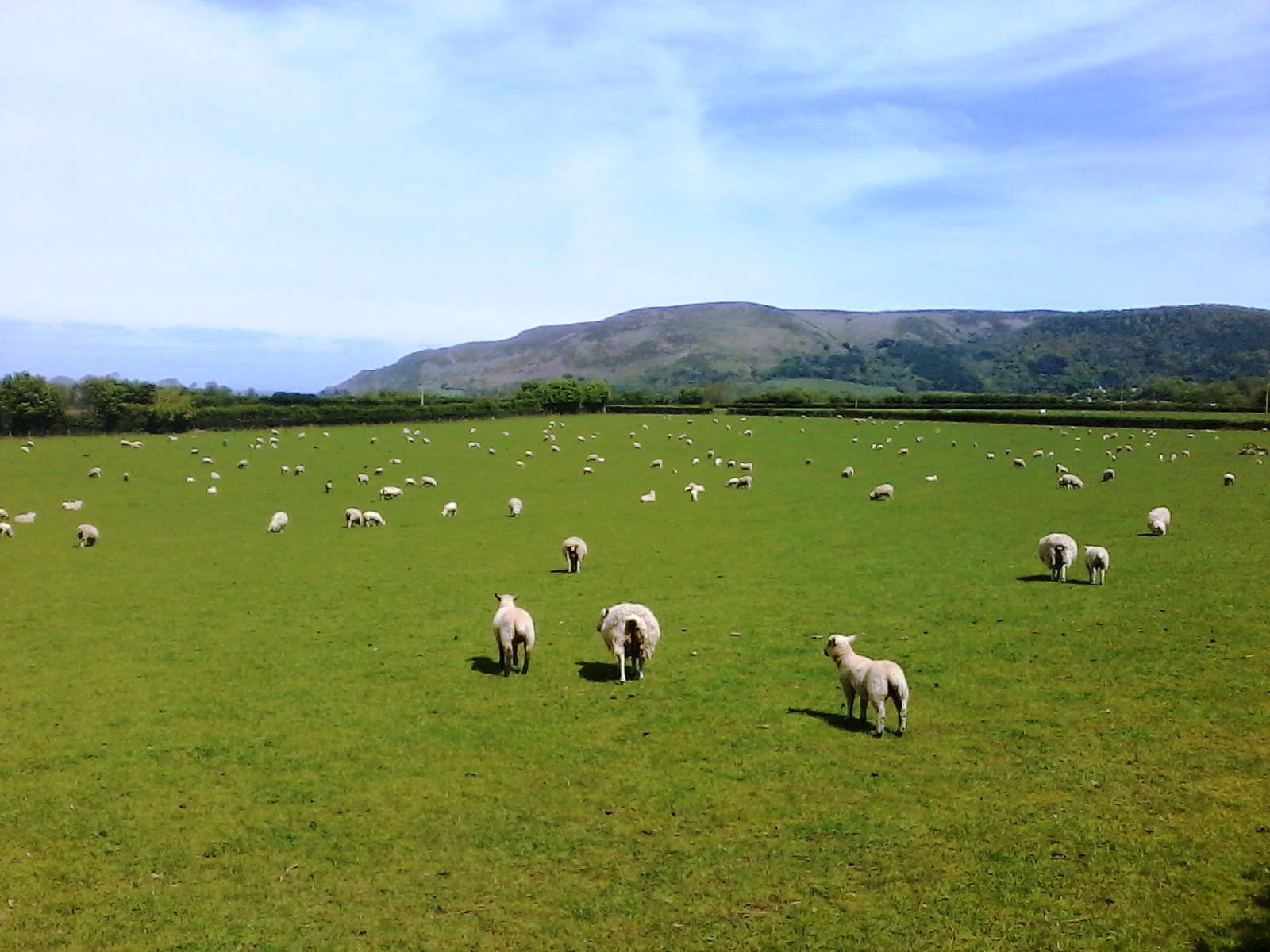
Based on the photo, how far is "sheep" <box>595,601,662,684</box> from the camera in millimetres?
16344

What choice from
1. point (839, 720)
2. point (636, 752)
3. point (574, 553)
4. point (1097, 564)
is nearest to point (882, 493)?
point (1097, 564)

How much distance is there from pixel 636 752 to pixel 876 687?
12.5 feet

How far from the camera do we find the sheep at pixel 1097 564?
23.9 m

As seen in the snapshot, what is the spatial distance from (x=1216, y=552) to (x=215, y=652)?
28.7 meters

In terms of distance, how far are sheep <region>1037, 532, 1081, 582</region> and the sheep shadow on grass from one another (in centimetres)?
1299

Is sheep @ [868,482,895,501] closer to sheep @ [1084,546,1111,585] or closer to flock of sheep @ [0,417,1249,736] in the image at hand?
flock of sheep @ [0,417,1249,736]

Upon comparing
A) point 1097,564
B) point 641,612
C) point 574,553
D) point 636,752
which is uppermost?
point 641,612

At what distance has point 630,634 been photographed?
16422mm

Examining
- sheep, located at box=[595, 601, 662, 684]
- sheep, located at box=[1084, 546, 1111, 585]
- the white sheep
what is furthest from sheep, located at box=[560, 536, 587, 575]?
the white sheep

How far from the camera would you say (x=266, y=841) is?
35.0 ft

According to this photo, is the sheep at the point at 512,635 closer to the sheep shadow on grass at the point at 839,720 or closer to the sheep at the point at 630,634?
the sheep at the point at 630,634

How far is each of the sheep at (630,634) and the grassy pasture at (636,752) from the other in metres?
0.56

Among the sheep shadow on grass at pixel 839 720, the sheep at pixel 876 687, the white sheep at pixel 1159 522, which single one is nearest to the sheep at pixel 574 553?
the sheep shadow on grass at pixel 839 720

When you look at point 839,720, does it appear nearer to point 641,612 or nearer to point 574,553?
point 641,612
